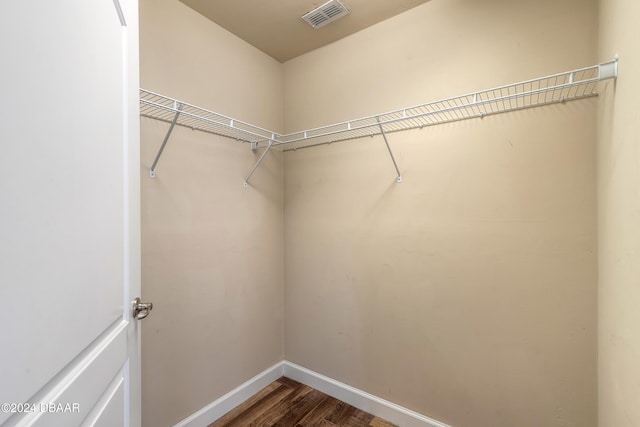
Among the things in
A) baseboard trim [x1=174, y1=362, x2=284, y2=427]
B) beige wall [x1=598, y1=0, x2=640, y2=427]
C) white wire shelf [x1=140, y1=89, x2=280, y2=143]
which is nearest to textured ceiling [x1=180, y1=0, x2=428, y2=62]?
white wire shelf [x1=140, y1=89, x2=280, y2=143]

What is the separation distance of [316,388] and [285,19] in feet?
8.32

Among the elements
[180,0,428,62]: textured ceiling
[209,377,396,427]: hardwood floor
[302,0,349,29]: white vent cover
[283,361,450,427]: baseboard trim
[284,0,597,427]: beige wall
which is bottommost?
[209,377,396,427]: hardwood floor

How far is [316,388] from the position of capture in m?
2.01

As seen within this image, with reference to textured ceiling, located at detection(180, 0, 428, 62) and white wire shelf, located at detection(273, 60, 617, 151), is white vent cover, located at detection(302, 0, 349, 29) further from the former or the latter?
white wire shelf, located at detection(273, 60, 617, 151)

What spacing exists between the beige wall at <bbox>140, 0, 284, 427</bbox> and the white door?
24.2 inches

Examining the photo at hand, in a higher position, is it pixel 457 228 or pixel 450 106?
pixel 450 106

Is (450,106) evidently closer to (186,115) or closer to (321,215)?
(321,215)

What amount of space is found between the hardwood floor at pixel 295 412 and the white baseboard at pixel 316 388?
1.3 inches

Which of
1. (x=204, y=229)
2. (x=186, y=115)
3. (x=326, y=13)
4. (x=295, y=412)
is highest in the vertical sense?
(x=326, y=13)

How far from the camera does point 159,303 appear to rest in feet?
4.83

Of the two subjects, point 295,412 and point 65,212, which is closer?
point 65,212

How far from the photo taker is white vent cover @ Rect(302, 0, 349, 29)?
161 centimetres

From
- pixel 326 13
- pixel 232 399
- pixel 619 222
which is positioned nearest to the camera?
pixel 619 222

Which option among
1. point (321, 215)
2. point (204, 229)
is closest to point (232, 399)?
point (204, 229)
